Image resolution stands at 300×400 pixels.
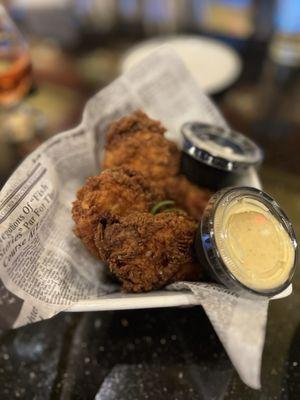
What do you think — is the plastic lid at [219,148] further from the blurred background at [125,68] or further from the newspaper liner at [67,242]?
the blurred background at [125,68]

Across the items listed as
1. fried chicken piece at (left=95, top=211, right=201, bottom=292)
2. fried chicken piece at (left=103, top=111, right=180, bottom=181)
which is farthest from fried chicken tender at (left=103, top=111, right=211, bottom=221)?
fried chicken piece at (left=95, top=211, right=201, bottom=292)

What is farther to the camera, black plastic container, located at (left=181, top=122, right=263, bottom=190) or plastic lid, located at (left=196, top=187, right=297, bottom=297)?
black plastic container, located at (left=181, top=122, right=263, bottom=190)

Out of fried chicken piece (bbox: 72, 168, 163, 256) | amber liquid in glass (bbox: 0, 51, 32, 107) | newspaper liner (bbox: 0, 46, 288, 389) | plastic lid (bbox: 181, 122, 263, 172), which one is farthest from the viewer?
amber liquid in glass (bbox: 0, 51, 32, 107)

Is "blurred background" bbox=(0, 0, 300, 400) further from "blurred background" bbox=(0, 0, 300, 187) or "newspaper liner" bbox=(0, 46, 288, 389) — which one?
"newspaper liner" bbox=(0, 46, 288, 389)

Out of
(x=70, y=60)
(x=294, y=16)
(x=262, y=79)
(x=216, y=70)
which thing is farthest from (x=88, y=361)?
(x=294, y=16)

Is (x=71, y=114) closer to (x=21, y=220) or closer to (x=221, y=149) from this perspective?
(x=221, y=149)

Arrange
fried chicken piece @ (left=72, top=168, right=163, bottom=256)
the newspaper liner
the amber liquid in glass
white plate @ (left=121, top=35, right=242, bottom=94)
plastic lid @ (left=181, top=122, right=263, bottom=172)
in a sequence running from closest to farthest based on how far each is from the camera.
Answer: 1. the newspaper liner
2. fried chicken piece @ (left=72, top=168, right=163, bottom=256)
3. plastic lid @ (left=181, top=122, right=263, bottom=172)
4. the amber liquid in glass
5. white plate @ (left=121, top=35, right=242, bottom=94)

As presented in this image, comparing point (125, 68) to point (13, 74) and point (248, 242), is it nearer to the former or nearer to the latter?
point (13, 74)
